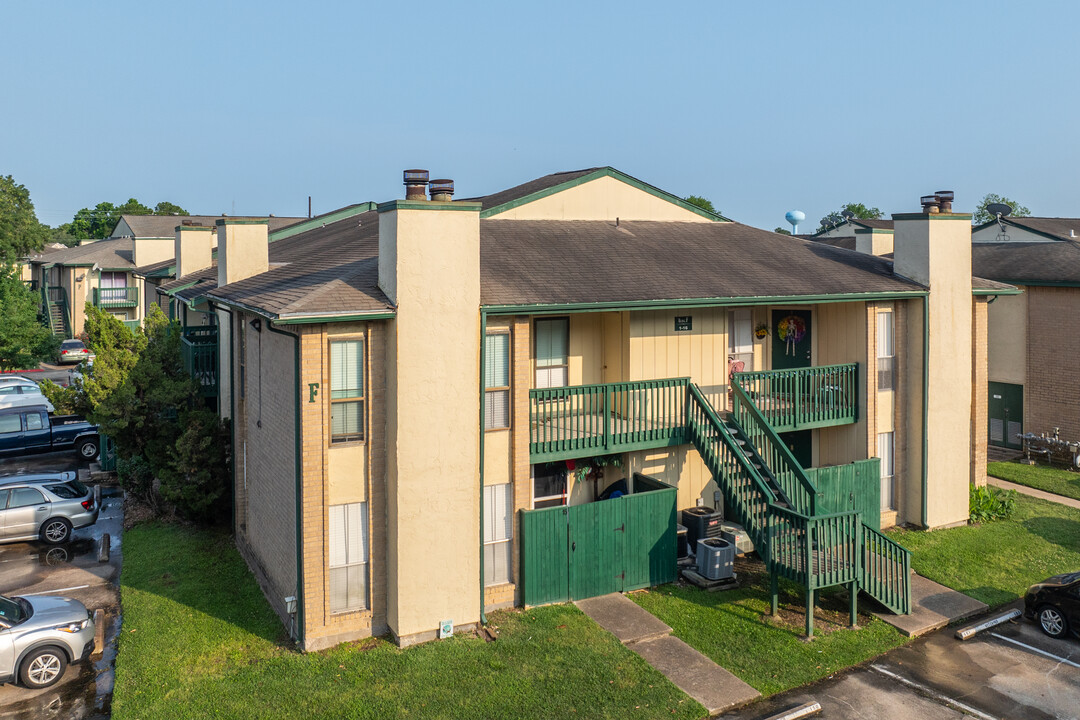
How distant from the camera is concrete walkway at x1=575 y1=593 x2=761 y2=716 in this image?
1220cm

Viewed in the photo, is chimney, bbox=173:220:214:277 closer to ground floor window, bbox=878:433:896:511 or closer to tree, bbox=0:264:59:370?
tree, bbox=0:264:59:370

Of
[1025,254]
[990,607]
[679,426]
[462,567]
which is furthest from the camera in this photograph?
[1025,254]

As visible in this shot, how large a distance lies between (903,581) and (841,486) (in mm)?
3155

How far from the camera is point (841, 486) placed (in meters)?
17.9

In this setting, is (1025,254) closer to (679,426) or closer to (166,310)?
(679,426)

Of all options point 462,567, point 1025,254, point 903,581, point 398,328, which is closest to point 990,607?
point 903,581

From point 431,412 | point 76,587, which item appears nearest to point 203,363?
point 76,587

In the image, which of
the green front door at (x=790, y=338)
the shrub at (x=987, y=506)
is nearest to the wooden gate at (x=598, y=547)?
the green front door at (x=790, y=338)

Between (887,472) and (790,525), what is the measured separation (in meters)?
5.90

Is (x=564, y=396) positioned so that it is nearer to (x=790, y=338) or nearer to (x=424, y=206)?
(x=424, y=206)

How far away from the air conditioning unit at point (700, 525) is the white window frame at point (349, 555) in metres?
6.62

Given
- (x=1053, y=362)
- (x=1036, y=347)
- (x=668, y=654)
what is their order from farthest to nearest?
(x=1036, y=347) → (x=1053, y=362) → (x=668, y=654)

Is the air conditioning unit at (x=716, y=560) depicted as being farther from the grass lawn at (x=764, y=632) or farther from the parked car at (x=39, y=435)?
the parked car at (x=39, y=435)

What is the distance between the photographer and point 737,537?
57.6 ft
